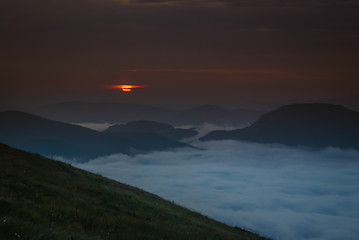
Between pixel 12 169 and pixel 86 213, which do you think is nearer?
pixel 86 213

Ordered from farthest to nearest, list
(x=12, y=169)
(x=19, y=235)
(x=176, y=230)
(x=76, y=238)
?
(x=12, y=169) < (x=176, y=230) < (x=76, y=238) < (x=19, y=235)

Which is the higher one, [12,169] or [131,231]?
[12,169]

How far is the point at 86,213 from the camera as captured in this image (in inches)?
880

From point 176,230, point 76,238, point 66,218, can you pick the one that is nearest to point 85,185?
point 176,230

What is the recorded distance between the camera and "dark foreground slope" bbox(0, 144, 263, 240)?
16641 mm

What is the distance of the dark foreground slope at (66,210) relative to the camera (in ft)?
54.6

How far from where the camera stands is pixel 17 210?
1770 cm

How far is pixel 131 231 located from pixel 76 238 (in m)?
6.65

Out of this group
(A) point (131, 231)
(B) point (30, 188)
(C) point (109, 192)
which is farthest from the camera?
(C) point (109, 192)

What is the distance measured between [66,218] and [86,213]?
221 centimetres

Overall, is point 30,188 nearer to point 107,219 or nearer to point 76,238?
point 107,219

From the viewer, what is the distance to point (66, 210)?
2144 cm

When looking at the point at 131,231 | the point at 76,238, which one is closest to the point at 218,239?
the point at 131,231

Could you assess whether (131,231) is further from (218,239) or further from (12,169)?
(12,169)
